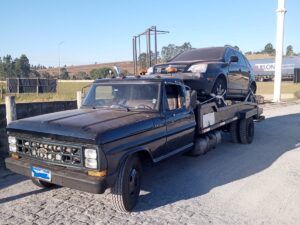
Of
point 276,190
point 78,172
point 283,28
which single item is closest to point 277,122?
point 276,190

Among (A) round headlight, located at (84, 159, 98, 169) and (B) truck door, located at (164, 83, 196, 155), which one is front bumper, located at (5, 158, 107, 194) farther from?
(B) truck door, located at (164, 83, 196, 155)

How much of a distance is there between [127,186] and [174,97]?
2117 mm

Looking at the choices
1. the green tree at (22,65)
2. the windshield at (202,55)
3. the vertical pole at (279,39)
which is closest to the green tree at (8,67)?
the green tree at (22,65)

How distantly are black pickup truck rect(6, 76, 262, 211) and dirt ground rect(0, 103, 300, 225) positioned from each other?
35cm

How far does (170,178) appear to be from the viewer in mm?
5902

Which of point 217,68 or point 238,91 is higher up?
point 217,68

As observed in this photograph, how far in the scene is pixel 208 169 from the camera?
21.2 ft

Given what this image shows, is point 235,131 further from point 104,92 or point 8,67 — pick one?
point 8,67

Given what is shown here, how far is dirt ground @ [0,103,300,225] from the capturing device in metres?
4.25

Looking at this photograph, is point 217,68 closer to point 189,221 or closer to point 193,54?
point 193,54

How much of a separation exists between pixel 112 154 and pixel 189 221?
1322 millimetres

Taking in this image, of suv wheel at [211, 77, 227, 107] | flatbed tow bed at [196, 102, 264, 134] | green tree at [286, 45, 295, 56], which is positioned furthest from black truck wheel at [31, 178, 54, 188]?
green tree at [286, 45, 295, 56]

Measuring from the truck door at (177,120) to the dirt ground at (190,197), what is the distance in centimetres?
65

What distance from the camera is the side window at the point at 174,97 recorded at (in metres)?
5.64
